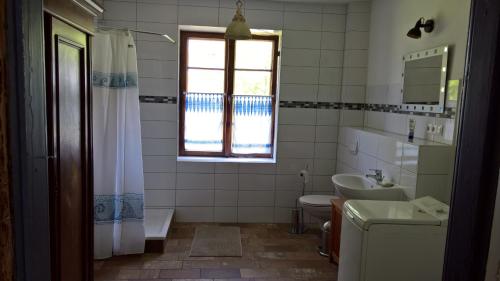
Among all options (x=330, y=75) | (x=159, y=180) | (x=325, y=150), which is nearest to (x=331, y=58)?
(x=330, y=75)

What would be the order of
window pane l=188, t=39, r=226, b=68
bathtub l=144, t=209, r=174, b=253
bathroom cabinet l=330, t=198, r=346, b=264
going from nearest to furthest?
bathroom cabinet l=330, t=198, r=346, b=264, bathtub l=144, t=209, r=174, b=253, window pane l=188, t=39, r=226, b=68

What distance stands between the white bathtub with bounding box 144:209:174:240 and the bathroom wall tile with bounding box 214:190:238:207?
514mm

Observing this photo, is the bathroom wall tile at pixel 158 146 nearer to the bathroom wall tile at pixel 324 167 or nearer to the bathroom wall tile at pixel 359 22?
the bathroom wall tile at pixel 324 167

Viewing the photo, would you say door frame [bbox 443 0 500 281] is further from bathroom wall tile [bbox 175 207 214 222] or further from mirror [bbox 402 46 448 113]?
bathroom wall tile [bbox 175 207 214 222]

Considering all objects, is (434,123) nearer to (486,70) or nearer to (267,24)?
(267,24)

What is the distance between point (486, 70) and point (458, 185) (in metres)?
0.20

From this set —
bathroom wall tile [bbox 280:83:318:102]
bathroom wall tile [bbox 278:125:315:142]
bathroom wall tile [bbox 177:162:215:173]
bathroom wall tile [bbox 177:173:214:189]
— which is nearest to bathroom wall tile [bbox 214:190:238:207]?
bathroom wall tile [bbox 177:173:214:189]

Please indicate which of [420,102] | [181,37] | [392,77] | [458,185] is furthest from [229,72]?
[458,185]

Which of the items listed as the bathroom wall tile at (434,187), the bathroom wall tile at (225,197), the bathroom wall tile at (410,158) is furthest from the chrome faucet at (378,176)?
the bathroom wall tile at (225,197)

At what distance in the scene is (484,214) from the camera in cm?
58

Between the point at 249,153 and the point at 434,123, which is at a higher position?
the point at 434,123

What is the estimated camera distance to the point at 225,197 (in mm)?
4199

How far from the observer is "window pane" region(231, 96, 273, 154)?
14.0 feet

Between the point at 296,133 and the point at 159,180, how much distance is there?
1.60m
